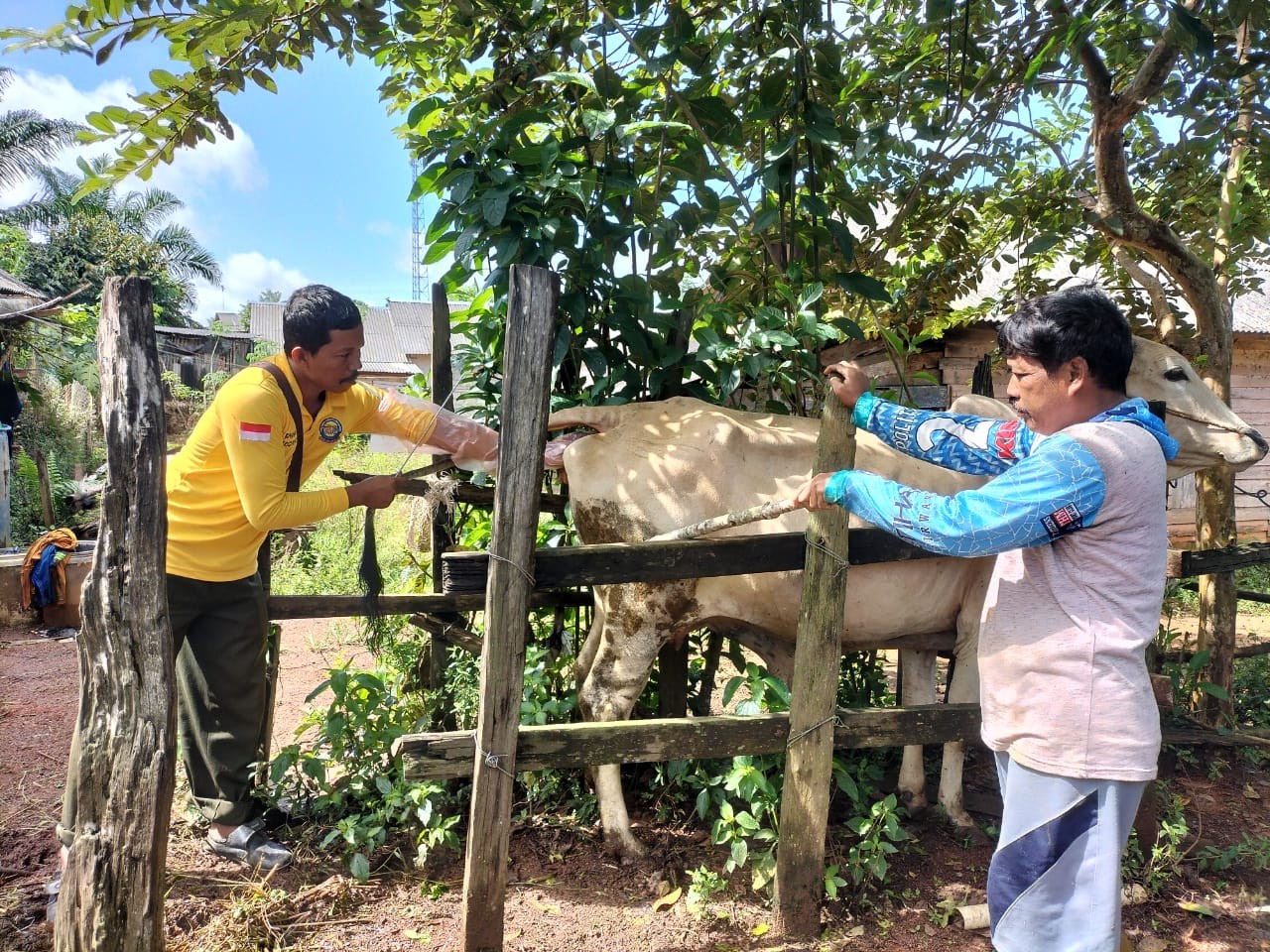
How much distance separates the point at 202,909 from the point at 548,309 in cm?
257

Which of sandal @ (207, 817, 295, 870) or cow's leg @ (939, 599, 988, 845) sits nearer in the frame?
sandal @ (207, 817, 295, 870)

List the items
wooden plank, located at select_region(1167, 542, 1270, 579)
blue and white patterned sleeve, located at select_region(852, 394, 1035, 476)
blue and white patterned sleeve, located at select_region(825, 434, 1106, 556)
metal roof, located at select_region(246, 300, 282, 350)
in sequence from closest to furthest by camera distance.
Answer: blue and white patterned sleeve, located at select_region(825, 434, 1106, 556), blue and white patterned sleeve, located at select_region(852, 394, 1035, 476), wooden plank, located at select_region(1167, 542, 1270, 579), metal roof, located at select_region(246, 300, 282, 350)

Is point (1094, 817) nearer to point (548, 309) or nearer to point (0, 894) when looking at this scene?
point (548, 309)

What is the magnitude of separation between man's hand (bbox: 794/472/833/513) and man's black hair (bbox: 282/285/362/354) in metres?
1.76

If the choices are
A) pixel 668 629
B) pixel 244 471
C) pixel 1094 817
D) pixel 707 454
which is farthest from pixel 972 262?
pixel 244 471

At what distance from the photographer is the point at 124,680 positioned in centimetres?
253

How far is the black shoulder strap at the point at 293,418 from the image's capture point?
3.12 m

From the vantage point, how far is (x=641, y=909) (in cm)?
322

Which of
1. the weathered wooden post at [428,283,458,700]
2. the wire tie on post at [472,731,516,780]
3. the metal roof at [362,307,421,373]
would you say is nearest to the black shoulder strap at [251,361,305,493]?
the weathered wooden post at [428,283,458,700]

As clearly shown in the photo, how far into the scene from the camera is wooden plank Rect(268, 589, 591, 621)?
11.4 ft

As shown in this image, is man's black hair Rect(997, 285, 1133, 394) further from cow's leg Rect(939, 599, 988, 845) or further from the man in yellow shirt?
the man in yellow shirt

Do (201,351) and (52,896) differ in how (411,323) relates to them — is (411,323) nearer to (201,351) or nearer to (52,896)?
(201,351)

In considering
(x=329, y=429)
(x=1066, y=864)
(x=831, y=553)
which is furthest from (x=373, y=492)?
(x=1066, y=864)

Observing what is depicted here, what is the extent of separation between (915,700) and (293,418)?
3107 mm
